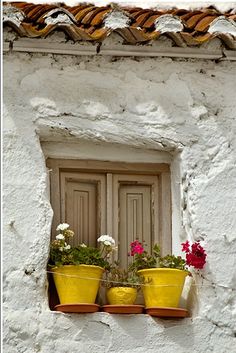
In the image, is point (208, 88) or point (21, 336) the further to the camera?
point (208, 88)

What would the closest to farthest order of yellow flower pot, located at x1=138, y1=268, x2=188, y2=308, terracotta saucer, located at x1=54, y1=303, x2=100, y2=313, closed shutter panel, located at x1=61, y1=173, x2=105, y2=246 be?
terracotta saucer, located at x1=54, y1=303, x2=100, y2=313, yellow flower pot, located at x1=138, y1=268, x2=188, y2=308, closed shutter panel, located at x1=61, y1=173, x2=105, y2=246

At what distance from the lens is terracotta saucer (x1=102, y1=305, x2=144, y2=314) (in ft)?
28.8

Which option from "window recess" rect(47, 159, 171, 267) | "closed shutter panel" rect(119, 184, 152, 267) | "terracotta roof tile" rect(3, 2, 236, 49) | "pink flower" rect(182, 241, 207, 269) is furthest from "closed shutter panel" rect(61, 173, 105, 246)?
"terracotta roof tile" rect(3, 2, 236, 49)

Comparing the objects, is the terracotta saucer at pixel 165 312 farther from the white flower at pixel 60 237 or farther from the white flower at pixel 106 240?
the white flower at pixel 60 237

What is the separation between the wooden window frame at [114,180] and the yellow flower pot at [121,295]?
0.43 m

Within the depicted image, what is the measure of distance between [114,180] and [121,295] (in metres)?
0.84

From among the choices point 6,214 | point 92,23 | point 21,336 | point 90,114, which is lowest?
point 21,336

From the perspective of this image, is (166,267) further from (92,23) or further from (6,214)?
(92,23)

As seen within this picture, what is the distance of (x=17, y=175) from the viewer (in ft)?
29.4

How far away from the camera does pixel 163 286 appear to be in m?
8.84

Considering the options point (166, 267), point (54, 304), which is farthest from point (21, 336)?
point (166, 267)

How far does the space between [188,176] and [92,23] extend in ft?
3.83

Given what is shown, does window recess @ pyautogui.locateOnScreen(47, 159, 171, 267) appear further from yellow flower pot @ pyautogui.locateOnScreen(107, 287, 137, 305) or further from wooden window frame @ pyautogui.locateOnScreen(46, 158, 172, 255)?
yellow flower pot @ pyautogui.locateOnScreen(107, 287, 137, 305)

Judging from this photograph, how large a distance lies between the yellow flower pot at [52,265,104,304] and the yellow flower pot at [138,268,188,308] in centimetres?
33
